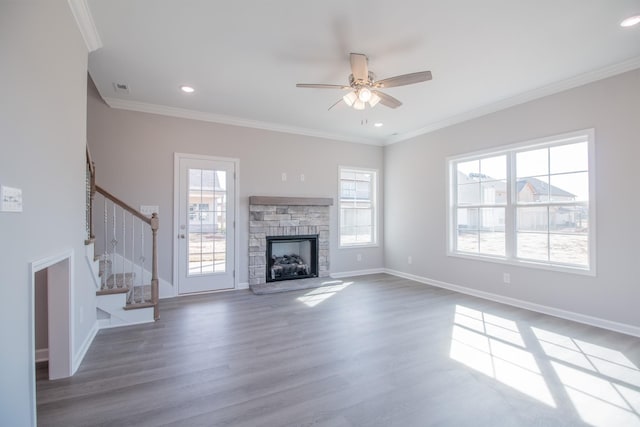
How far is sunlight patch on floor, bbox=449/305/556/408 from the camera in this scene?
2.29 m

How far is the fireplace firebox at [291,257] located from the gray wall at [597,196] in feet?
6.59

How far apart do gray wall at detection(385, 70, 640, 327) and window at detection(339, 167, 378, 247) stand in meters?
1.09

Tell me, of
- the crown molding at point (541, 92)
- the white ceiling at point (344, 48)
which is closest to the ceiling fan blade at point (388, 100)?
the white ceiling at point (344, 48)

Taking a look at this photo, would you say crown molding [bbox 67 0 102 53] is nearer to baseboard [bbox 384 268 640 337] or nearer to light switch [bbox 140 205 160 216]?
light switch [bbox 140 205 160 216]

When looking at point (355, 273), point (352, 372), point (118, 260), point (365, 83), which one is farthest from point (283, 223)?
point (352, 372)

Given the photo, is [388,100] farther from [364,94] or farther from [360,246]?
[360,246]

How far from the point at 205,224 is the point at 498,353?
4.22 meters

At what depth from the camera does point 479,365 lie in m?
2.56

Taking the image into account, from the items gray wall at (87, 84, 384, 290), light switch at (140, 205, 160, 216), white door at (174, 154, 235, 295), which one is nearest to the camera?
gray wall at (87, 84, 384, 290)

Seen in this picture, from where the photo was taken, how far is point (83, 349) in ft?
9.02

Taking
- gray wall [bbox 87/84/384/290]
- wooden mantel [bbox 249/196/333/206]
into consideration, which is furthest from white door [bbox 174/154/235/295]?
wooden mantel [bbox 249/196/333/206]

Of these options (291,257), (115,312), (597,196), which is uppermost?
(597,196)

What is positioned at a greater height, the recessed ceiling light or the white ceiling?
the white ceiling

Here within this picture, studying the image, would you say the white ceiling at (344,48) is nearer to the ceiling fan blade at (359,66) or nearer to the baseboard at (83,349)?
the ceiling fan blade at (359,66)
